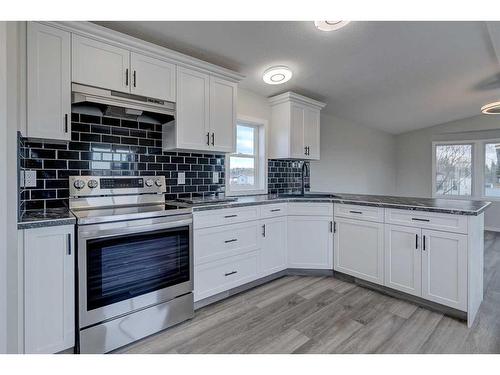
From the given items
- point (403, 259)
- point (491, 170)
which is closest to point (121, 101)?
point (403, 259)

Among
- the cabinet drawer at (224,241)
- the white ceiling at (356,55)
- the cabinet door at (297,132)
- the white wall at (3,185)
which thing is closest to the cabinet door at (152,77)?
the white ceiling at (356,55)

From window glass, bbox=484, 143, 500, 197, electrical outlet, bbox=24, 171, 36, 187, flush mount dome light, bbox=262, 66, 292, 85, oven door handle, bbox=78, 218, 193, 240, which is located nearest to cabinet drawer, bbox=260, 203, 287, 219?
oven door handle, bbox=78, 218, 193, 240

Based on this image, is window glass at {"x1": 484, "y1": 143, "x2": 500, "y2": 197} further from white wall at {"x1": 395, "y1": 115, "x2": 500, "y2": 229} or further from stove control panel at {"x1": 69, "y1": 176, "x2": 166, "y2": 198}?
stove control panel at {"x1": 69, "y1": 176, "x2": 166, "y2": 198}

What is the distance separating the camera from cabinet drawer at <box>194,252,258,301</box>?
2.26m

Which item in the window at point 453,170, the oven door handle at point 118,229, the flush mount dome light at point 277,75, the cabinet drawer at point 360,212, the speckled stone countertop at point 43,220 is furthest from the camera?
the window at point 453,170

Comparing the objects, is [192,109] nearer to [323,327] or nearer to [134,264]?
[134,264]

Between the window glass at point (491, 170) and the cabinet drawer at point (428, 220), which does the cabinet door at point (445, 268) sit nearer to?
the cabinet drawer at point (428, 220)

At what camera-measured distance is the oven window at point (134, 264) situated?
169 centimetres

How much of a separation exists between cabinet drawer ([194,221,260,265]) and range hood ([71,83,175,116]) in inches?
41.7

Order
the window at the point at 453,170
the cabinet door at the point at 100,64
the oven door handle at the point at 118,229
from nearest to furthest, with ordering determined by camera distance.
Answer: the oven door handle at the point at 118,229 → the cabinet door at the point at 100,64 → the window at the point at 453,170

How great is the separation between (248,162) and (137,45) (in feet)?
6.03

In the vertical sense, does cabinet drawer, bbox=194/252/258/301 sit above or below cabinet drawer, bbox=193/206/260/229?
below

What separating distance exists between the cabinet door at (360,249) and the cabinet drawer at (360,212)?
4 cm

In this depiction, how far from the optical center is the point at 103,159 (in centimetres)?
225
